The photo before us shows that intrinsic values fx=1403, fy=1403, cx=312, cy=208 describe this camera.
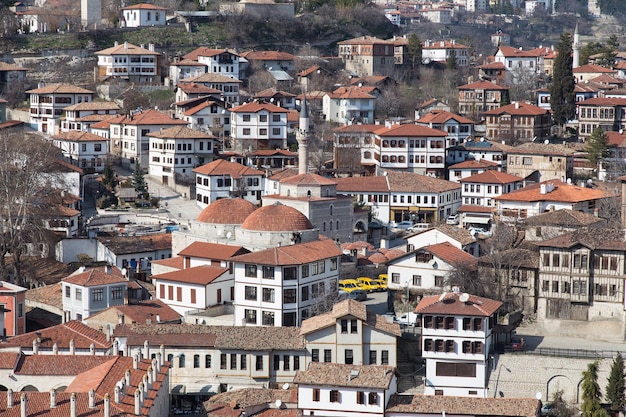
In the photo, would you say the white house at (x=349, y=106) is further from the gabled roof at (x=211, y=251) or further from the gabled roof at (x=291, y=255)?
the gabled roof at (x=291, y=255)

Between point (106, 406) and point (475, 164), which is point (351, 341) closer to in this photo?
point (106, 406)

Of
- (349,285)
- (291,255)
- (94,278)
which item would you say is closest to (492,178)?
(349,285)

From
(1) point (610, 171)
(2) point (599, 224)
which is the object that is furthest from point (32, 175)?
(1) point (610, 171)

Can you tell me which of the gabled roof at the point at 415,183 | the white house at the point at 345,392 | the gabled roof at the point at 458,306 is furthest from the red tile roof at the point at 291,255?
the gabled roof at the point at 415,183

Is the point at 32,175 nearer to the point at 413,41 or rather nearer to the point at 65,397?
the point at 65,397

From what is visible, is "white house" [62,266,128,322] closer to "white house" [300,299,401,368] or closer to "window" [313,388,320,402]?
"white house" [300,299,401,368]
